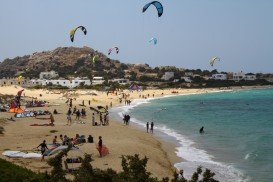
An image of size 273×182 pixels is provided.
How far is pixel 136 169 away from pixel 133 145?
12816 millimetres

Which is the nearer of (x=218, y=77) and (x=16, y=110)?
(x=16, y=110)

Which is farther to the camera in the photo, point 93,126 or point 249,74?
point 249,74

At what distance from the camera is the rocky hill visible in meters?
151

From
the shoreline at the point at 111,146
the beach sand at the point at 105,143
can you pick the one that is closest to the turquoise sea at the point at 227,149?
the shoreline at the point at 111,146

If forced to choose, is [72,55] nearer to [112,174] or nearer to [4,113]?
[4,113]

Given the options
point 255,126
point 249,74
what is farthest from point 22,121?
→ point 249,74

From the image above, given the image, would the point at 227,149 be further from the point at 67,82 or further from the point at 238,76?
the point at 238,76

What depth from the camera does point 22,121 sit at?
2772 cm

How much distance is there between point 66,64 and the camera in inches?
6727

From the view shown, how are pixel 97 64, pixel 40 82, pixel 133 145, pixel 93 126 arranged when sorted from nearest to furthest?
pixel 133 145 → pixel 93 126 → pixel 40 82 → pixel 97 64

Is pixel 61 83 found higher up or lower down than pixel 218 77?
lower down

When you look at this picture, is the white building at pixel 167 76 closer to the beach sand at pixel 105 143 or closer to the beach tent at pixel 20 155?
the beach sand at pixel 105 143

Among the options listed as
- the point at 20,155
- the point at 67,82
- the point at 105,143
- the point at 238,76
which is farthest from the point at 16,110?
the point at 238,76

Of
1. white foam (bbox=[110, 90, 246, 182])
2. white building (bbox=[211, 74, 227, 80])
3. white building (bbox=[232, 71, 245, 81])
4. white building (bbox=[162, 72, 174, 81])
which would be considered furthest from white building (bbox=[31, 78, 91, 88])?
white foam (bbox=[110, 90, 246, 182])
